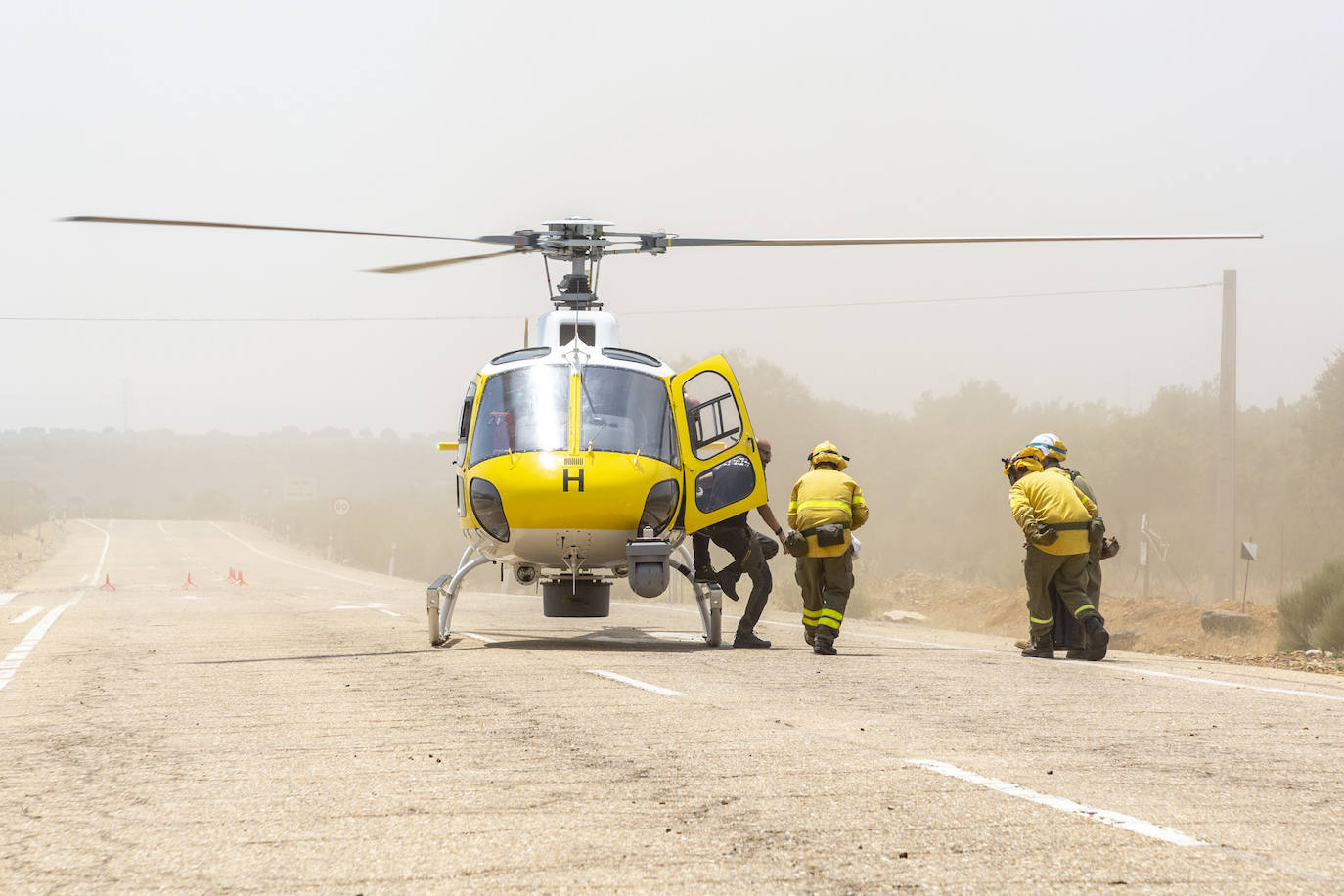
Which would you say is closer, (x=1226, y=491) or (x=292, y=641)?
(x=292, y=641)

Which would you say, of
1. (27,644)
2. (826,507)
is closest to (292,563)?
(27,644)

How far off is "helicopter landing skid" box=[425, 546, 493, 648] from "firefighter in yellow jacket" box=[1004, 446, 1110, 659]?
508cm

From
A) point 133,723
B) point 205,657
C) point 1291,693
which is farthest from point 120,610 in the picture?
point 1291,693

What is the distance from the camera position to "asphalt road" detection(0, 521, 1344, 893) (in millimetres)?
4414

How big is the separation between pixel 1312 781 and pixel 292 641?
11.0m

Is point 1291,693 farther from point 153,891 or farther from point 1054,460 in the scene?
point 153,891

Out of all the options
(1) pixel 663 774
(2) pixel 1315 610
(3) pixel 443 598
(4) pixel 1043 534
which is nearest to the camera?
(1) pixel 663 774

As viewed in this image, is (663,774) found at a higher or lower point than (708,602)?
lower

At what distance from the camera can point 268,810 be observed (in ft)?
17.7

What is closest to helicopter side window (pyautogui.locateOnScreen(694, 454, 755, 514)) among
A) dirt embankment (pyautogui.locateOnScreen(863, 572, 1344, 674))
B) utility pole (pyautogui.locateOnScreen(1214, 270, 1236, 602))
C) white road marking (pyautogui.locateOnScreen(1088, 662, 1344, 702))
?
white road marking (pyautogui.locateOnScreen(1088, 662, 1344, 702))

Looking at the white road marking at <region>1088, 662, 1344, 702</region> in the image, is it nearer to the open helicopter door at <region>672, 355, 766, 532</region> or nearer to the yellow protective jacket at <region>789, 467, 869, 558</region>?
the yellow protective jacket at <region>789, 467, 869, 558</region>

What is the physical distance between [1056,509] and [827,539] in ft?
6.75

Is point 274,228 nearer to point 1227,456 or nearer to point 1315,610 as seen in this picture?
point 1315,610

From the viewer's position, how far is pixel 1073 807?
17.2ft
